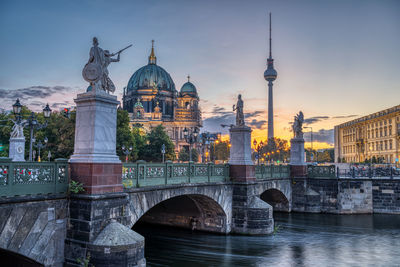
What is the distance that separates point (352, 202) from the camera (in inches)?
1262

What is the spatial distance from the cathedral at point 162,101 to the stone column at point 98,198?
110 m

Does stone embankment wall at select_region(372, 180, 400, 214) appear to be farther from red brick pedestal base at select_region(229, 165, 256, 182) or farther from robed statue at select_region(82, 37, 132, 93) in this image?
robed statue at select_region(82, 37, 132, 93)

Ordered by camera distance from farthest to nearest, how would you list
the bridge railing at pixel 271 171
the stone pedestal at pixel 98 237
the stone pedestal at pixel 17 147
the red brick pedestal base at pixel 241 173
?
the bridge railing at pixel 271 171
the stone pedestal at pixel 17 147
the red brick pedestal base at pixel 241 173
the stone pedestal at pixel 98 237

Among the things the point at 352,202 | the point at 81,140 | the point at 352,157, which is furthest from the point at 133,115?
the point at 81,140

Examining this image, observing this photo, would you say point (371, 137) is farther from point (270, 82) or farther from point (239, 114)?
point (239, 114)

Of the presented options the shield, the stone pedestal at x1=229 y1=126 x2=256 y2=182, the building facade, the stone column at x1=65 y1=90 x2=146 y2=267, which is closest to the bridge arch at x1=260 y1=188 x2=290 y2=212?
the stone pedestal at x1=229 y1=126 x2=256 y2=182

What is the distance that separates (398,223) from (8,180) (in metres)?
27.6

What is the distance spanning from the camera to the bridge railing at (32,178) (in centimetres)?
929

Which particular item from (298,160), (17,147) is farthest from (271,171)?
(17,147)

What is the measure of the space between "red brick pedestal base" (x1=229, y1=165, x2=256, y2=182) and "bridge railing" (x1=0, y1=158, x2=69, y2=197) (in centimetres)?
1200

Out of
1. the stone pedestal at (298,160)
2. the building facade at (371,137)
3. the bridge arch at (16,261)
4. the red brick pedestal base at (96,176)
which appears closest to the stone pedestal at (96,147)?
the red brick pedestal base at (96,176)

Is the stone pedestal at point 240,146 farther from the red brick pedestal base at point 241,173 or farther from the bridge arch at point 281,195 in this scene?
the bridge arch at point 281,195

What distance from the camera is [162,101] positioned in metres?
128

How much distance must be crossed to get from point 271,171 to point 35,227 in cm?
2024
